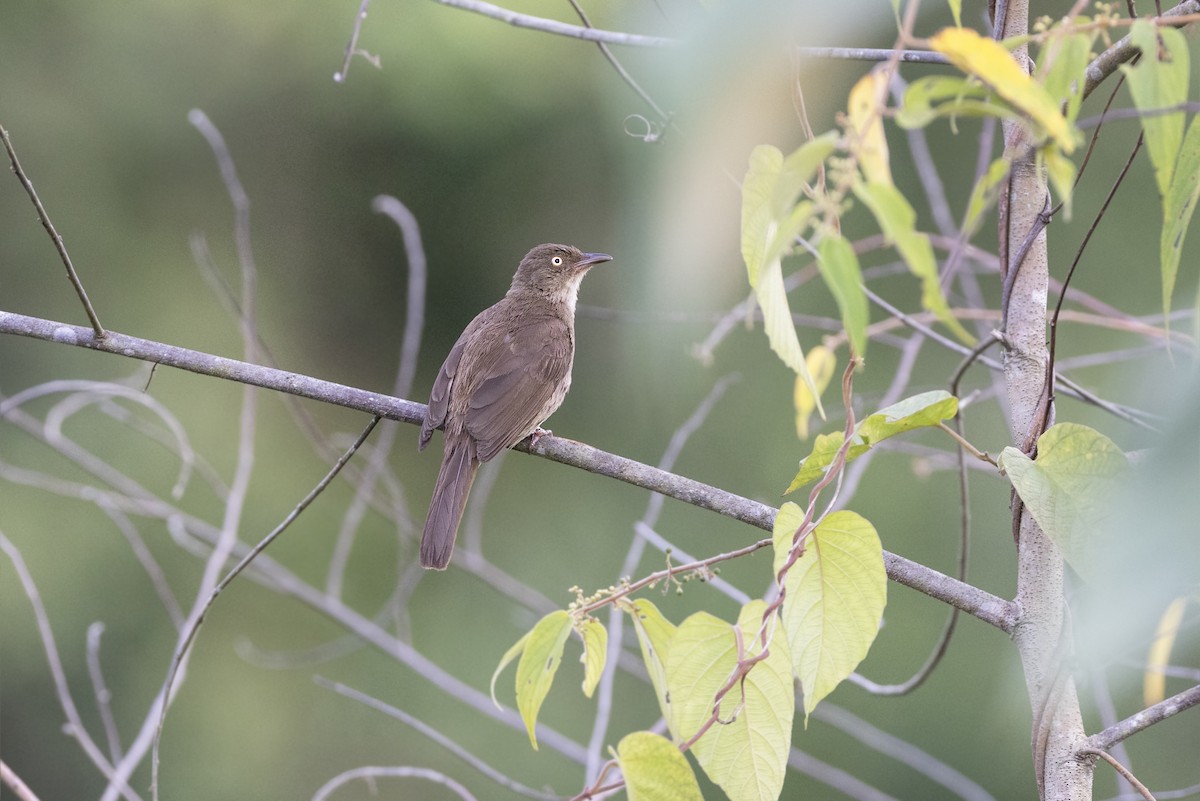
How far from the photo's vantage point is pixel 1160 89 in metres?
1.16

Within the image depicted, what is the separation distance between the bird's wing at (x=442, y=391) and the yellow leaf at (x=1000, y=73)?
235cm

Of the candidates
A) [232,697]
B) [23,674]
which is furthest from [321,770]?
[23,674]

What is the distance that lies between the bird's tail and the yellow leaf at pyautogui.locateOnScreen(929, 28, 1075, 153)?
8.76 ft

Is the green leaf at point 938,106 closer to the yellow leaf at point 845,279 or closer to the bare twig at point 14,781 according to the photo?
the yellow leaf at point 845,279

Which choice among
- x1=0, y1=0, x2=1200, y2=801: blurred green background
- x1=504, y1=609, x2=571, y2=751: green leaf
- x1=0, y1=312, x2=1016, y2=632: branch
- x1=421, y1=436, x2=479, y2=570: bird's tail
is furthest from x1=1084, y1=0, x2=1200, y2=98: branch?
x1=0, y1=0, x2=1200, y2=801: blurred green background

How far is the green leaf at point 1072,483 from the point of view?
1.44m

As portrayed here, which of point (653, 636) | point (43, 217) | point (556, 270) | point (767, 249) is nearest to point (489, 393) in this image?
point (556, 270)

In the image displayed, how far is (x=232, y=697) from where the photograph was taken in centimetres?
696

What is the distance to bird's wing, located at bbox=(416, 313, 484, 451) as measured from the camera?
11.9 ft

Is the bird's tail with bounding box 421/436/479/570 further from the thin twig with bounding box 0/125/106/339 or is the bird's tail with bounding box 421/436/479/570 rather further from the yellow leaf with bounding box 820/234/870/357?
the yellow leaf with bounding box 820/234/870/357

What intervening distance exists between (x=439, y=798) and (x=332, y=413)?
2378 millimetres

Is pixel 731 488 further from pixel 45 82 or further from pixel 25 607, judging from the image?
pixel 45 82

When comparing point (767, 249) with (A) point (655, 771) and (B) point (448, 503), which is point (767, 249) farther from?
(B) point (448, 503)

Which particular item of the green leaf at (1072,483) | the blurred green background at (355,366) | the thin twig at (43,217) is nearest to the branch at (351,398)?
the thin twig at (43,217)
